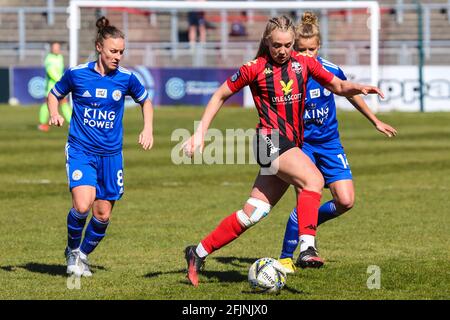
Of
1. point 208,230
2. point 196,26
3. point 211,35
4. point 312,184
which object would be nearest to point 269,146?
point 312,184

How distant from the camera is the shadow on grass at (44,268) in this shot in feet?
28.2

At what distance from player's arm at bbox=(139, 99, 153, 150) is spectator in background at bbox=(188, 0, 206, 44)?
29.2m

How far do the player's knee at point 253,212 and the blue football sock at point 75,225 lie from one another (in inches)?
59.4

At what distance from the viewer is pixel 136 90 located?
8.70 m

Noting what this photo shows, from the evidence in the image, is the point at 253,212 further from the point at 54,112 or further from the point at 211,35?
the point at 211,35

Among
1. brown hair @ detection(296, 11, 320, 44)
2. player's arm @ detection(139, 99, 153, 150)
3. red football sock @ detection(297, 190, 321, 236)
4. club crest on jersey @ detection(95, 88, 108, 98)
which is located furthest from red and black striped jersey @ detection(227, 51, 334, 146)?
club crest on jersey @ detection(95, 88, 108, 98)

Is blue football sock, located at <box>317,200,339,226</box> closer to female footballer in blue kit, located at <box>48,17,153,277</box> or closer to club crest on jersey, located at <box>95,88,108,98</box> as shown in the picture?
female footballer in blue kit, located at <box>48,17,153,277</box>

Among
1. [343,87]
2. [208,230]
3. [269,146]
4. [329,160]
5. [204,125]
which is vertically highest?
[343,87]

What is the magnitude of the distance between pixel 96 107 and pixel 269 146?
1766 millimetres

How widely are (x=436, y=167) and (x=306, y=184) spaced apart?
10555 millimetres

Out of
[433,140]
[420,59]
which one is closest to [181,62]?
[420,59]

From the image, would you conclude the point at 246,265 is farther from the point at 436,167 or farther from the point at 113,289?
the point at 436,167

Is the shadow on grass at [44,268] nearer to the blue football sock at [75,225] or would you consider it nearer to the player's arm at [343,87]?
the blue football sock at [75,225]
